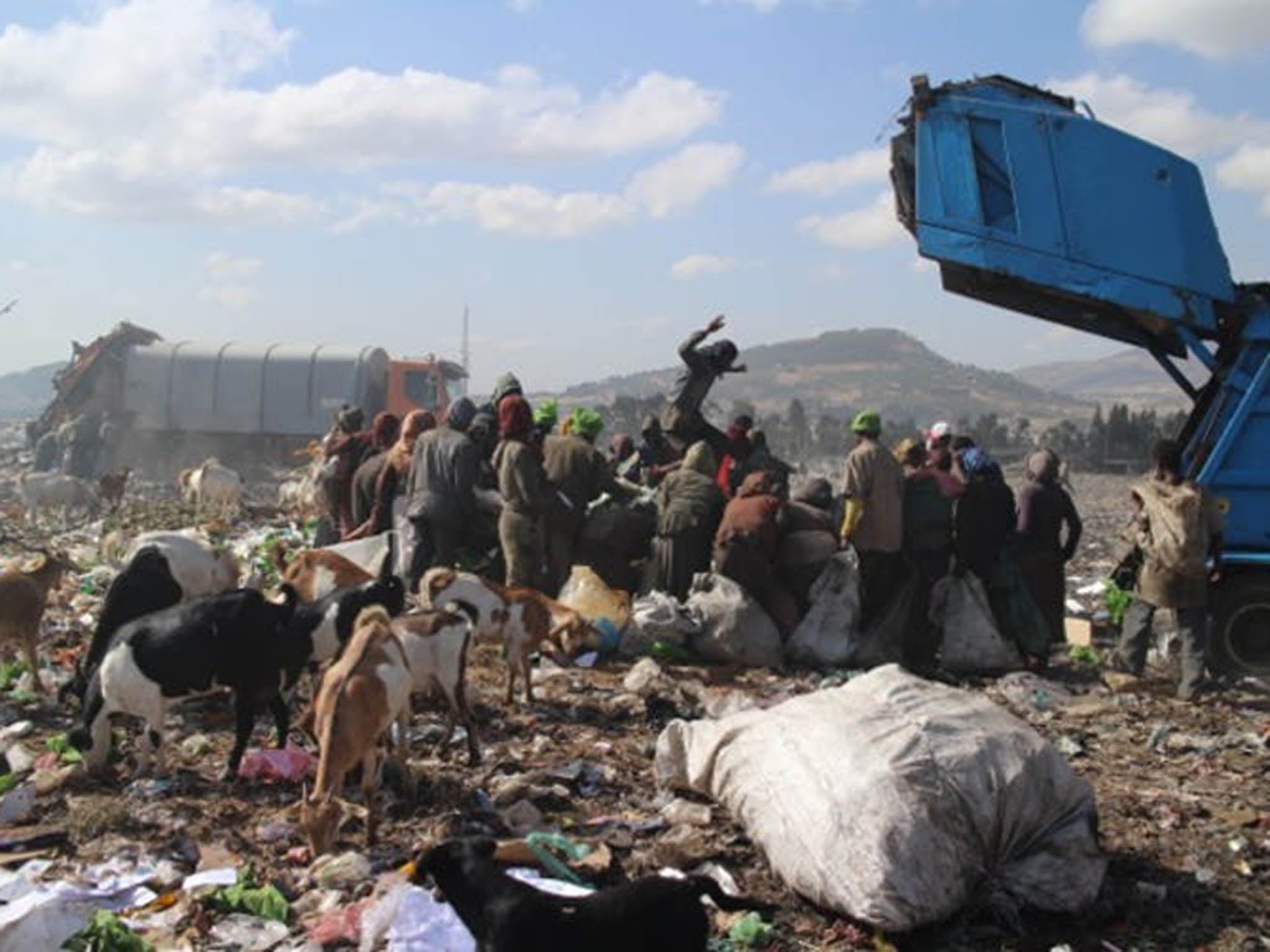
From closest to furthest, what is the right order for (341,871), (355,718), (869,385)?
(341,871) < (355,718) < (869,385)

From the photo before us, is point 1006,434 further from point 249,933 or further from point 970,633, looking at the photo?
point 249,933

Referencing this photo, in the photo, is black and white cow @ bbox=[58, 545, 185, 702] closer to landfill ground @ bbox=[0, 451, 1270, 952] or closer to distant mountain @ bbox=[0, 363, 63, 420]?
landfill ground @ bbox=[0, 451, 1270, 952]

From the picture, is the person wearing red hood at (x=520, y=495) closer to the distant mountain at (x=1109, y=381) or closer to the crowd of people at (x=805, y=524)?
the crowd of people at (x=805, y=524)

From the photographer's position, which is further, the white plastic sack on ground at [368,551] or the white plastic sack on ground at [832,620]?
the white plastic sack on ground at [368,551]

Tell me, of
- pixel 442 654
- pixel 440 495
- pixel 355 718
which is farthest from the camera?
pixel 440 495

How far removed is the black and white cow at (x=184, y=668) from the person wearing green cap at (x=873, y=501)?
150 inches

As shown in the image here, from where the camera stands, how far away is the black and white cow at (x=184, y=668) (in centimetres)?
552

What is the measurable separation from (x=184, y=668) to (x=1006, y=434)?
1095 inches

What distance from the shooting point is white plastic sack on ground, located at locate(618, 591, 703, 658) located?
7.75 metres

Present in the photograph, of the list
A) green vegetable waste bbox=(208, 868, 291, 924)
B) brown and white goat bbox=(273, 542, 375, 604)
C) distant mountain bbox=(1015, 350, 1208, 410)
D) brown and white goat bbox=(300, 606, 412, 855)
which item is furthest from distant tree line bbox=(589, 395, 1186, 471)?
distant mountain bbox=(1015, 350, 1208, 410)

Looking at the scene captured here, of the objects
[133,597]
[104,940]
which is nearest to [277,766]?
[104,940]

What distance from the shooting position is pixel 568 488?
849 centimetres

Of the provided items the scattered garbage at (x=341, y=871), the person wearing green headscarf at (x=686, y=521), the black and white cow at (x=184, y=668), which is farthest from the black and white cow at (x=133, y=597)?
the person wearing green headscarf at (x=686, y=521)

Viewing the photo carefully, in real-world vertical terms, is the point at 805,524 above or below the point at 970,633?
above
